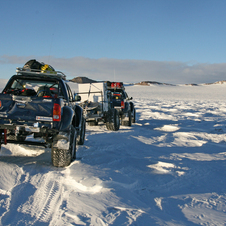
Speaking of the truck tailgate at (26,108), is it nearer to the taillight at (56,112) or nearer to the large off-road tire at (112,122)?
the taillight at (56,112)

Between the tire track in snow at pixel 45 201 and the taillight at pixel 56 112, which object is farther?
the taillight at pixel 56 112

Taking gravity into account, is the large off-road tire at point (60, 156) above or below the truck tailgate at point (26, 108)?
below

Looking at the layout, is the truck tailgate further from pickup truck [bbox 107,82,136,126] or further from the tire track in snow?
pickup truck [bbox 107,82,136,126]

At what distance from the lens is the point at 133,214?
8.60 feet

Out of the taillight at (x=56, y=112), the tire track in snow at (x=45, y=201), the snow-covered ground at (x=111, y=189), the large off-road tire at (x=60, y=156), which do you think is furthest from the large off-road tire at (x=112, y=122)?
the tire track in snow at (x=45, y=201)

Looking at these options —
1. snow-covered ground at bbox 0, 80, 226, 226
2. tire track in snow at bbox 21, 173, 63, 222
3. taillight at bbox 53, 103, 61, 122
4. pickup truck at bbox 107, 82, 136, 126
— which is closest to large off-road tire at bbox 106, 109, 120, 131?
pickup truck at bbox 107, 82, 136, 126

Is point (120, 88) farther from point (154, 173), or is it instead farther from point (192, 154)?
point (154, 173)

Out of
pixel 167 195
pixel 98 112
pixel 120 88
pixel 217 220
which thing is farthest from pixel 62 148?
pixel 120 88

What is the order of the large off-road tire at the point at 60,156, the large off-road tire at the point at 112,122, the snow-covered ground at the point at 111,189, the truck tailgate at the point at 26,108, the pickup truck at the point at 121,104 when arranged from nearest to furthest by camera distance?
1. the snow-covered ground at the point at 111,189
2. the truck tailgate at the point at 26,108
3. the large off-road tire at the point at 60,156
4. the large off-road tire at the point at 112,122
5. the pickup truck at the point at 121,104

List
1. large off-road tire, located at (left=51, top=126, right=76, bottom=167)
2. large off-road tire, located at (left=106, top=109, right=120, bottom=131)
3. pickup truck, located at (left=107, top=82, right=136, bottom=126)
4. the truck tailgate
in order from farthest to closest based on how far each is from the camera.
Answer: pickup truck, located at (left=107, top=82, right=136, bottom=126) < large off-road tire, located at (left=106, top=109, right=120, bottom=131) < large off-road tire, located at (left=51, top=126, right=76, bottom=167) < the truck tailgate

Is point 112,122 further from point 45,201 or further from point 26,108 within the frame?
point 45,201

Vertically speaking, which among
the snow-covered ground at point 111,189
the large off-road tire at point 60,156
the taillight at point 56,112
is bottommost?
the snow-covered ground at point 111,189

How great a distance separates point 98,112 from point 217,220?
24.2 ft

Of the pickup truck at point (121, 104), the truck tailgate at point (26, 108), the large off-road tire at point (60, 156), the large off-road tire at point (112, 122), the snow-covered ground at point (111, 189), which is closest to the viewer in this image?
the snow-covered ground at point (111, 189)
